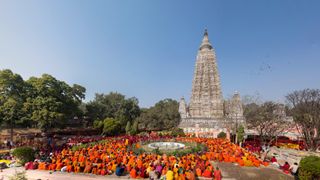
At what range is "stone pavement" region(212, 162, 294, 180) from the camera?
12761mm

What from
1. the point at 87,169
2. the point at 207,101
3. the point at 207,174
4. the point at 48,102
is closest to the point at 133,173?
the point at 87,169

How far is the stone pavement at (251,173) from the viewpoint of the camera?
41.9 ft

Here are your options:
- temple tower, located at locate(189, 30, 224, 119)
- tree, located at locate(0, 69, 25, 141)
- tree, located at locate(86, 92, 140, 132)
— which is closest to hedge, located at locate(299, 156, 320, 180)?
temple tower, located at locate(189, 30, 224, 119)

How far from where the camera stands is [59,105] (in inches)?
1284

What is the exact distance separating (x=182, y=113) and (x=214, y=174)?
3779 cm

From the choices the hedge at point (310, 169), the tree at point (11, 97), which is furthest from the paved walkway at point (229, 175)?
the tree at point (11, 97)

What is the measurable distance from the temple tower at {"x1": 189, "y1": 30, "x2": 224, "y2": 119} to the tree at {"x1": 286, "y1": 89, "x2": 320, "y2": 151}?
1767cm

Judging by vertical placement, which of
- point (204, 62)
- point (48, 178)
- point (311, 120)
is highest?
point (204, 62)

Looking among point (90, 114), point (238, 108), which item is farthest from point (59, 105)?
point (238, 108)

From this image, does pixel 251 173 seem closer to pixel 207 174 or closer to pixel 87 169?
pixel 207 174

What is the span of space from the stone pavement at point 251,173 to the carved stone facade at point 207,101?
2371 centimetres

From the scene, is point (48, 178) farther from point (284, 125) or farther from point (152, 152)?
point (284, 125)

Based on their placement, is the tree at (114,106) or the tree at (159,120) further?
the tree at (114,106)

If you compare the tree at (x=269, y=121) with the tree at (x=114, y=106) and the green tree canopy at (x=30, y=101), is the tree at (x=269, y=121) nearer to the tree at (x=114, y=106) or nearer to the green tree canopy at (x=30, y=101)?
the green tree canopy at (x=30, y=101)
